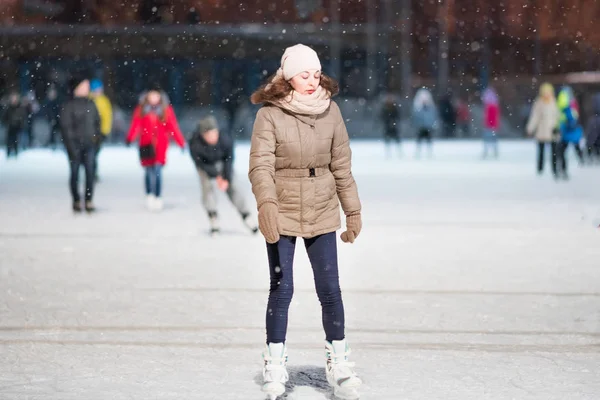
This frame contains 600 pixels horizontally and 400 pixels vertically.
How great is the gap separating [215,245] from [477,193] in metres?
7.05

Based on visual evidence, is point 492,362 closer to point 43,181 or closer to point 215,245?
point 215,245

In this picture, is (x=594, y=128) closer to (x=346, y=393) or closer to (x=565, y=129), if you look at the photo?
(x=565, y=129)

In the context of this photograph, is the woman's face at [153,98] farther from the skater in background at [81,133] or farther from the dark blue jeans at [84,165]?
the dark blue jeans at [84,165]

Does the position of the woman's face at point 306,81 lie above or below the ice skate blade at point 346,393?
above

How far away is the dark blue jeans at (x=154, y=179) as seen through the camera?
1386cm

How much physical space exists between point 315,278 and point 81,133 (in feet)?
29.0

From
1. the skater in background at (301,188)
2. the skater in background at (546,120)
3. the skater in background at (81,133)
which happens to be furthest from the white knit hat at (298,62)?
the skater in background at (546,120)

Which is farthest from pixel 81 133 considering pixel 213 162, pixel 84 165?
pixel 213 162

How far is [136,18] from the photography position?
51375 millimetres

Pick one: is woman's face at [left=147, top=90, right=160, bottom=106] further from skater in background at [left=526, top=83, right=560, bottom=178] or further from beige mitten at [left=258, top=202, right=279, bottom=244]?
beige mitten at [left=258, top=202, right=279, bottom=244]

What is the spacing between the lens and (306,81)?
4.62 m

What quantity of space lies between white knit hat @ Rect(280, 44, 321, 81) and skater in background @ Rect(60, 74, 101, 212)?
8.65m

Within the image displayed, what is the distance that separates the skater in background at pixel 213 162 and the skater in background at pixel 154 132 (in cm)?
214

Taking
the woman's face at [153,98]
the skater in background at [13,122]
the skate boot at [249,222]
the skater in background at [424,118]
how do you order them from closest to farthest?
the skate boot at [249,222] → the woman's face at [153,98] → the skater in background at [424,118] → the skater in background at [13,122]
